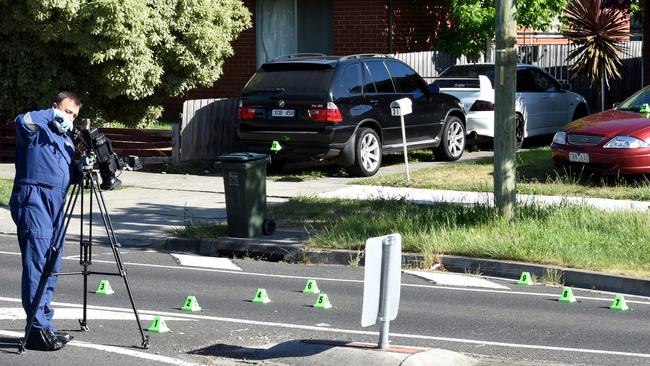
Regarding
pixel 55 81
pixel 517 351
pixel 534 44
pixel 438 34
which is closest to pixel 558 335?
pixel 517 351

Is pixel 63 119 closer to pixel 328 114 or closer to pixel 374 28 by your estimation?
pixel 328 114

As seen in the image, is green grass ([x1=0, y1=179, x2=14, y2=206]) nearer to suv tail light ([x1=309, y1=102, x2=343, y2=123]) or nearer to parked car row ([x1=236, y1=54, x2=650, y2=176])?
parked car row ([x1=236, y1=54, x2=650, y2=176])

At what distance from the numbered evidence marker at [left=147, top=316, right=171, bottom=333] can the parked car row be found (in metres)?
9.56

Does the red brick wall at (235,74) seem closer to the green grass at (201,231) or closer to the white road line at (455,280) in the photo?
the green grass at (201,231)

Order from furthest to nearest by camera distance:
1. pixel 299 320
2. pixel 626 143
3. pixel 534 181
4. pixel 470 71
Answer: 1. pixel 470 71
2. pixel 534 181
3. pixel 626 143
4. pixel 299 320

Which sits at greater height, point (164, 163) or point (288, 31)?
point (288, 31)

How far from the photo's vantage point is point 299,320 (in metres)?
9.59

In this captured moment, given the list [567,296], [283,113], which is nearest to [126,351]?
[567,296]

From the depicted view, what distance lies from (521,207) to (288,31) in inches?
578

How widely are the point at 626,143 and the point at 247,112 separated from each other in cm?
590

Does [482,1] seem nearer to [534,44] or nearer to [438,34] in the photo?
[438,34]

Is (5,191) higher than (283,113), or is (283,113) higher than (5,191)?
(283,113)

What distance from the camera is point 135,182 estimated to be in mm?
18875

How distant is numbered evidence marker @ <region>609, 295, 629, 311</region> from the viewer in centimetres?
1030
